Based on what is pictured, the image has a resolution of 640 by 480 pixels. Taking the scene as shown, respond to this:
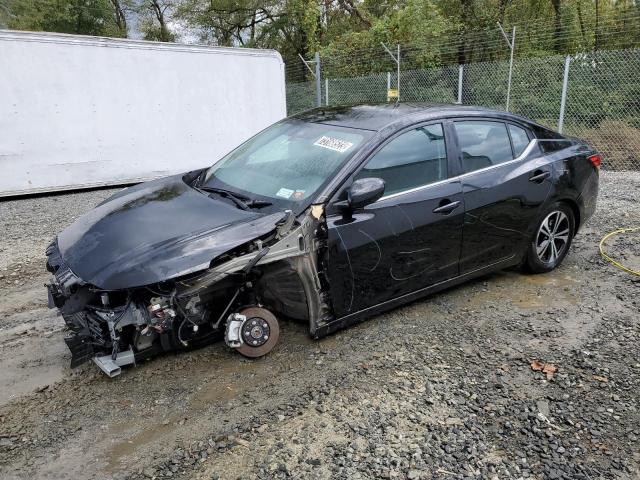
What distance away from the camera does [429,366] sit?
10.5ft

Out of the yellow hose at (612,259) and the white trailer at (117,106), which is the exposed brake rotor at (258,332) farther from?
the white trailer at (117,106)

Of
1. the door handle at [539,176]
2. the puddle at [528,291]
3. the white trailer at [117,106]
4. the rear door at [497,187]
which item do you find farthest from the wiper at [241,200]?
the white trailer at [117,106]

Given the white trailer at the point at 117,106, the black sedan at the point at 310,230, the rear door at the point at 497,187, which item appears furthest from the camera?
the white trailer at the point at 117,106

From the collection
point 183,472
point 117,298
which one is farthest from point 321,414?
point 117,298

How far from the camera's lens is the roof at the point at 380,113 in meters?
3.71

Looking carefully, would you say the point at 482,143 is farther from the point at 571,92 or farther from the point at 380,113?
the point at 571,92

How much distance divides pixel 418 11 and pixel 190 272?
14.2m

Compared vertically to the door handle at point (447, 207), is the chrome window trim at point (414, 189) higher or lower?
higher

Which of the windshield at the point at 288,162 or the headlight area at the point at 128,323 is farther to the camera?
the windshield at the point at 288,162

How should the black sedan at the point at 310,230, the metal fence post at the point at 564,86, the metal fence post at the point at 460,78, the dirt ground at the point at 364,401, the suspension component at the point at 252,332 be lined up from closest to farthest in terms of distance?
1. the dirt ground at the point at 364,401
2. the black sedan at the point at 310,230
3. the suspension component at the point at 252,332
4. the metal fence post at the point at 564,86
5. the metal fence post at the point at 460,78

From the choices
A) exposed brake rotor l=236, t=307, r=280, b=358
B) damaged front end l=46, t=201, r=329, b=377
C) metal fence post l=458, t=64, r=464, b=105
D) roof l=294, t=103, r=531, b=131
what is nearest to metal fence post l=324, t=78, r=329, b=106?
metal fence post l=458, t=64, r=464, b=105

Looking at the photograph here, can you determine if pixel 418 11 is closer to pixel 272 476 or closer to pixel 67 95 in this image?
pixel 67 95

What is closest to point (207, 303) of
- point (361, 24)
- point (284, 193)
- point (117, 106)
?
point (284, 193)

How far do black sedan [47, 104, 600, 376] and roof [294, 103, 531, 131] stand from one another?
17 millimetres
